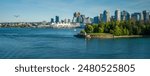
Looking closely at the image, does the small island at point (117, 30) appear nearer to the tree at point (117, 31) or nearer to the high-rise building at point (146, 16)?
the tree at point (117, 31)

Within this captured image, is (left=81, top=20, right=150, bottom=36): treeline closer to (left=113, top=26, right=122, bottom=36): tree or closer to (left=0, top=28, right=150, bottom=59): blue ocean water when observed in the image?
(left=113, top=26, right=122, bottom=36): tree

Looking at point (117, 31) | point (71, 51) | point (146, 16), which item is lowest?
point (71, 51)

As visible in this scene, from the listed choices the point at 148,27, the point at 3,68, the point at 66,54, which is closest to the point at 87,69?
the point at 3,68

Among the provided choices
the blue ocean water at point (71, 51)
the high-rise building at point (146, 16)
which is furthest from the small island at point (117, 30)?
the high-rise building at point (146, 16)

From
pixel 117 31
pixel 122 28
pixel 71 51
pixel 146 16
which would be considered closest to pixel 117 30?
pixel 117 31

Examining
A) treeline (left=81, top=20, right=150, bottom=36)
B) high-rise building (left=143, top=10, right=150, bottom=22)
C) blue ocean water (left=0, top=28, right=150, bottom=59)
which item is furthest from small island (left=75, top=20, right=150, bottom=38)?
high-rise building (left=143, top=10, right=150, bottom=22)

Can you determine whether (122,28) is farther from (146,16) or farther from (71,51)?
(71,51)

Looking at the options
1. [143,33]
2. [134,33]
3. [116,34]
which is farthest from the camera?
[116,34]

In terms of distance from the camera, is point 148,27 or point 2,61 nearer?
point 2,61

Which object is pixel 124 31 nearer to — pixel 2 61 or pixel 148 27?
pixel 148 27
